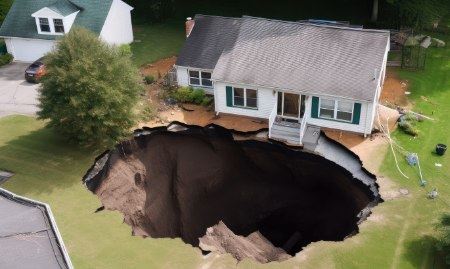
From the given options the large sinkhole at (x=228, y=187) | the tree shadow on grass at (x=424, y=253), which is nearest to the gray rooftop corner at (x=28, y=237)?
the large sinkhole at (x=228, y=187)

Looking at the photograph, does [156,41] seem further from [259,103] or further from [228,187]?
[228,187]

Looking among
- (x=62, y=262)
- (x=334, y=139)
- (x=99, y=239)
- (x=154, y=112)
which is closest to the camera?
(x=62, y=262)

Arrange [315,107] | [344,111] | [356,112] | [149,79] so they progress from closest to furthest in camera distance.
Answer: [356,112] < [344,111] < [315,107] < [149,79]

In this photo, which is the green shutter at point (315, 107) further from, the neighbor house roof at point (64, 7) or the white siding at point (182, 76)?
the neighbor house roof at point (64, 7)

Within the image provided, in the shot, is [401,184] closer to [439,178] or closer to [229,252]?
[439,178]

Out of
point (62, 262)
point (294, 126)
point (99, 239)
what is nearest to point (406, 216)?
point (294, 126)

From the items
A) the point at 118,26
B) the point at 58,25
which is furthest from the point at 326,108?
the point at 58,25
